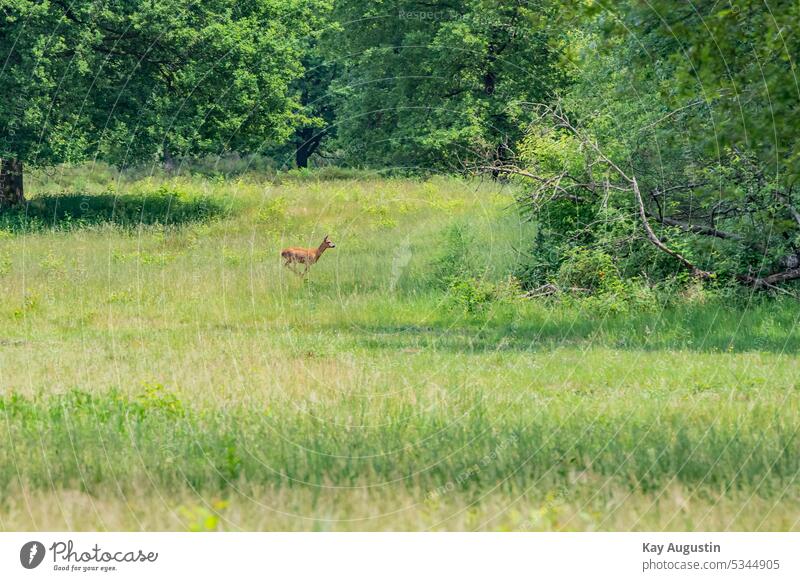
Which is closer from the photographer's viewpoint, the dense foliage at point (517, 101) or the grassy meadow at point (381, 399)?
the grassy meadow at point (381, 399)

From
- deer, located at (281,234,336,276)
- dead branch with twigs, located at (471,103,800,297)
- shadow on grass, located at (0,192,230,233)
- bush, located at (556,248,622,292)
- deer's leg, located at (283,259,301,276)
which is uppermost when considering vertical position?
dead branch with twigs, located at (471,103,800,297)

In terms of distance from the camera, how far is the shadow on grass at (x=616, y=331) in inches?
615

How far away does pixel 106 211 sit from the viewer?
116 ft

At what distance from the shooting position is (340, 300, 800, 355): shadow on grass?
1561 cm

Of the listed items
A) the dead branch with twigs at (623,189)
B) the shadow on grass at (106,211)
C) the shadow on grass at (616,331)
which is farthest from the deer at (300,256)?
the shadow on grass at (106,211)

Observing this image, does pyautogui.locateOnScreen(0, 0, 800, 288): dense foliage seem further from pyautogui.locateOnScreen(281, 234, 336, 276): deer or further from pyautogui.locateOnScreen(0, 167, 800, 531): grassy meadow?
pyautogui.locateOnScreen(281, 234, 336, 276): deer

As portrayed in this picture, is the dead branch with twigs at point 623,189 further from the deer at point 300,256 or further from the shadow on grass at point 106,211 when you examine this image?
the shadow on grass at point 106,211

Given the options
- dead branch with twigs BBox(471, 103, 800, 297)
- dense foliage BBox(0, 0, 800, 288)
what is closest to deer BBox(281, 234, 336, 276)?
dense foliage BBox(0, 0, 800, 288)

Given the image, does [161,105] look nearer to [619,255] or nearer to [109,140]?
[109,140]
